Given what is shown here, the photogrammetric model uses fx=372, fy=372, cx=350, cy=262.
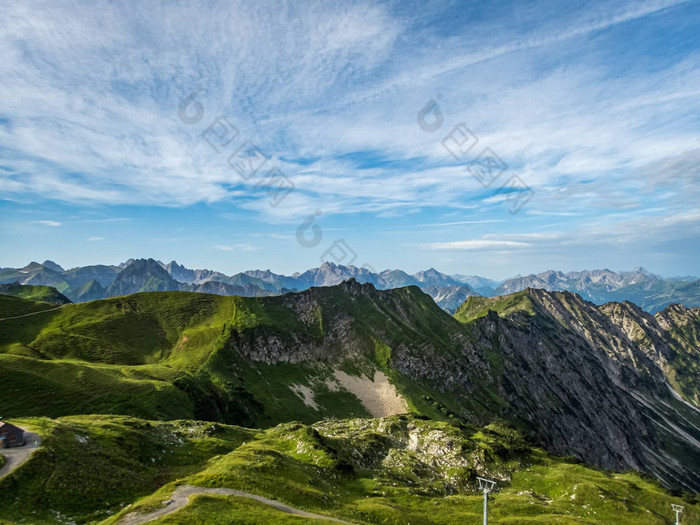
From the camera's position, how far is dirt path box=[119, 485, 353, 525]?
37.2 meters

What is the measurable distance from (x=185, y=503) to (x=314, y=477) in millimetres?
26117

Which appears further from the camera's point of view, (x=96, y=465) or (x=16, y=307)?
(x=16, y=307)

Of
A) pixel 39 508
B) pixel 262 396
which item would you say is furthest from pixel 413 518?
pixel 262 396

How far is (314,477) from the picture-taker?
62.6 metres

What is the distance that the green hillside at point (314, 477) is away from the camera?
43406mm

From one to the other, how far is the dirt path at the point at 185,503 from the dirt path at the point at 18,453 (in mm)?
19503

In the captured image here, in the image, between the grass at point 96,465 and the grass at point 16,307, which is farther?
the grass at point 16,307

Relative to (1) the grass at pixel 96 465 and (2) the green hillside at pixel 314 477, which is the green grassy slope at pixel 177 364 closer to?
(2) the green hillside at pixel 314 477

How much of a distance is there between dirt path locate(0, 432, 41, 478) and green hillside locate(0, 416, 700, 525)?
114 centimetres

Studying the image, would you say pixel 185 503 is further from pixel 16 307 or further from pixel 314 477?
pixel 16 307

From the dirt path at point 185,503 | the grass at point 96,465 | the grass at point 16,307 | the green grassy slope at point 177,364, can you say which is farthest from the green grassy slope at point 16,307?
the dirt path at point 185,503

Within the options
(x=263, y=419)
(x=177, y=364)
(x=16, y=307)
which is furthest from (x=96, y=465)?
(x=16, y=307)

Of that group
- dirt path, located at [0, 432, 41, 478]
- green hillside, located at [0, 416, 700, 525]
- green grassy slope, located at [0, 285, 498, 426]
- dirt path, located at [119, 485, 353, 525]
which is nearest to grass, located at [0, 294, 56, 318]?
green grassy slope, located at [0, 285, 498, 426]

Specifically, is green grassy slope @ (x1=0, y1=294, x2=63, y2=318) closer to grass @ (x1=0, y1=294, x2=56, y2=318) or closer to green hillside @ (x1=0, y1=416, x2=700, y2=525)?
grass @ (x1=0, y1=294, x2=56, y2=318)
